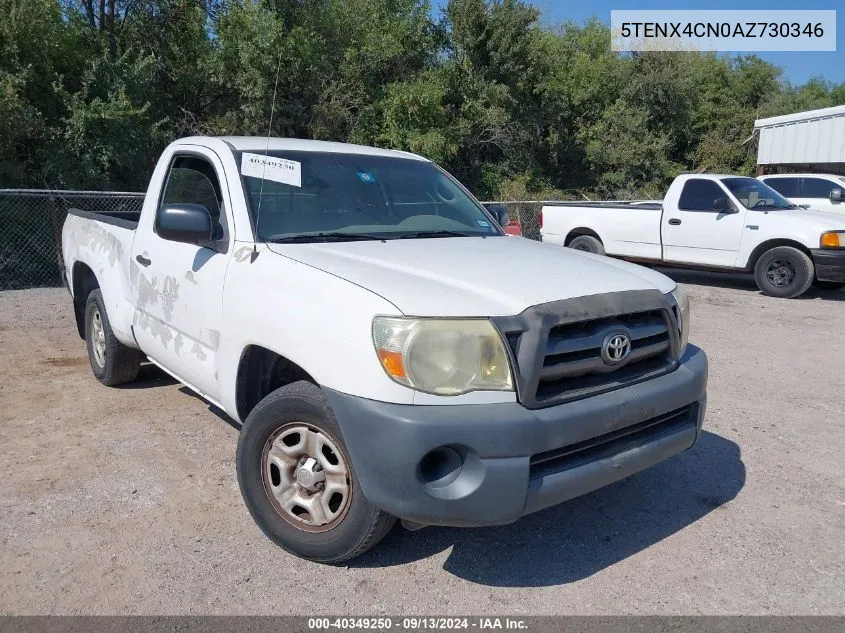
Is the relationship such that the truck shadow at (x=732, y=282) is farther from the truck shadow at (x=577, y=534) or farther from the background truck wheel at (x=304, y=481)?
the background truck wheel at (x=304, y=481)

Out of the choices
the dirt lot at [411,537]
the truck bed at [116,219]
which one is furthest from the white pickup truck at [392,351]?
the truck bed at [116,219]

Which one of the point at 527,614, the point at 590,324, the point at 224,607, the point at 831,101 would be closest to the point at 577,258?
the point at 590,324

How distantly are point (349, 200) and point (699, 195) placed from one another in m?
8.91

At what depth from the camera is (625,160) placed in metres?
28.8

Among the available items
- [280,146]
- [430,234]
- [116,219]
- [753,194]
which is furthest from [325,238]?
[753,194]

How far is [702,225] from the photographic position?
37.0ft

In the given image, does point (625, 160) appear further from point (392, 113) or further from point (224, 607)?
point (224, 607)

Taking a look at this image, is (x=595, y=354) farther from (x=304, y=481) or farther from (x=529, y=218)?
(x=529, y=218)

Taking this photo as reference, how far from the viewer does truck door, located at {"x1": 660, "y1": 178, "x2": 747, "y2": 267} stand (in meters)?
11.0

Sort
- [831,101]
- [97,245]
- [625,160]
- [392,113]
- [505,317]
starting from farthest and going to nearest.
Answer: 1. [831,101]
2. [625,160]
3. [392,113]
4. [97,245]
5. [505,317]

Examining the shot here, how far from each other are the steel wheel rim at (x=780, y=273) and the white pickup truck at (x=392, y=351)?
309 inches

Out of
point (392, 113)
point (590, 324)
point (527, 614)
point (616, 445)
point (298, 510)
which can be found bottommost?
point (527, 614)

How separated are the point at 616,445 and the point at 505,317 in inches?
32.3

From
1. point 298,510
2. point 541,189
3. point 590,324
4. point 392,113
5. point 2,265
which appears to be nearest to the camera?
point 590,324
